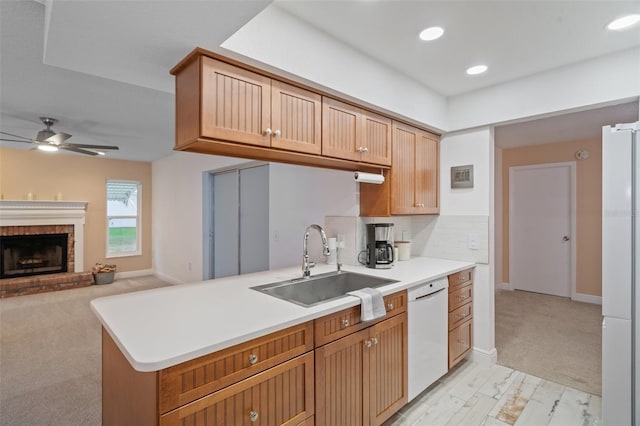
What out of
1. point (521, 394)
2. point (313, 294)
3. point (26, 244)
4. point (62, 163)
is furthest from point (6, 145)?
point (521, 394)

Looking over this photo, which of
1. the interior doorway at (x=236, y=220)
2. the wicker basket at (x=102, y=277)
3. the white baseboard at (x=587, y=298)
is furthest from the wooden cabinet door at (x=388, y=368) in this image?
the wicker basket at (x=102, y=277)

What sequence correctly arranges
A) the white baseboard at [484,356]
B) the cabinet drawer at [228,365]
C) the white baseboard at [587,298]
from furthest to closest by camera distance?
the white baseboard at [587,298] → the white baseboard at [484,356] → the cabinet drawer at [228,365]

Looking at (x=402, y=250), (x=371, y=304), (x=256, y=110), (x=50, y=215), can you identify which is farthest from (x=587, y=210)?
(x=50, y=215)

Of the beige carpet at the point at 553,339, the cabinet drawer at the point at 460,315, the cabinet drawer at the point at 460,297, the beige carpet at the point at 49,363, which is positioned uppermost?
the cabinet drawer at the point at 460,297

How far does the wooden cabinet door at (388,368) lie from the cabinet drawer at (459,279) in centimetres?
73

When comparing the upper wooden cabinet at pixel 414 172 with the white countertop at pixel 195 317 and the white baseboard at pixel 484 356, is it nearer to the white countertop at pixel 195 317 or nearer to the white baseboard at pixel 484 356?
the white countertop at pixel 195 317

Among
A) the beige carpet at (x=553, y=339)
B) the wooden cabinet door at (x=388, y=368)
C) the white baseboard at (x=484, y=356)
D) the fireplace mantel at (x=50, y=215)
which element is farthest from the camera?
the fireplace mantel at (x=50, y=215)

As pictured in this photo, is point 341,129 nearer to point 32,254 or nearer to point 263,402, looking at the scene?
point 263,402

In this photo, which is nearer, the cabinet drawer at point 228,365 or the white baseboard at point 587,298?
the cabinet drawer at point 228,365

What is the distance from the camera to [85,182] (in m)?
6.16

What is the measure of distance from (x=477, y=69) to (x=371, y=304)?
79.3 inches

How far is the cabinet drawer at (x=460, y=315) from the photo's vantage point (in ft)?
8.40

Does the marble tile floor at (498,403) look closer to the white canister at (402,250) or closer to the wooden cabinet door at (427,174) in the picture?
the white canister at (402,250)

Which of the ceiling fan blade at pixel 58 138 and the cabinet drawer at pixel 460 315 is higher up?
the ceiling fan blade at pixel 58 138
